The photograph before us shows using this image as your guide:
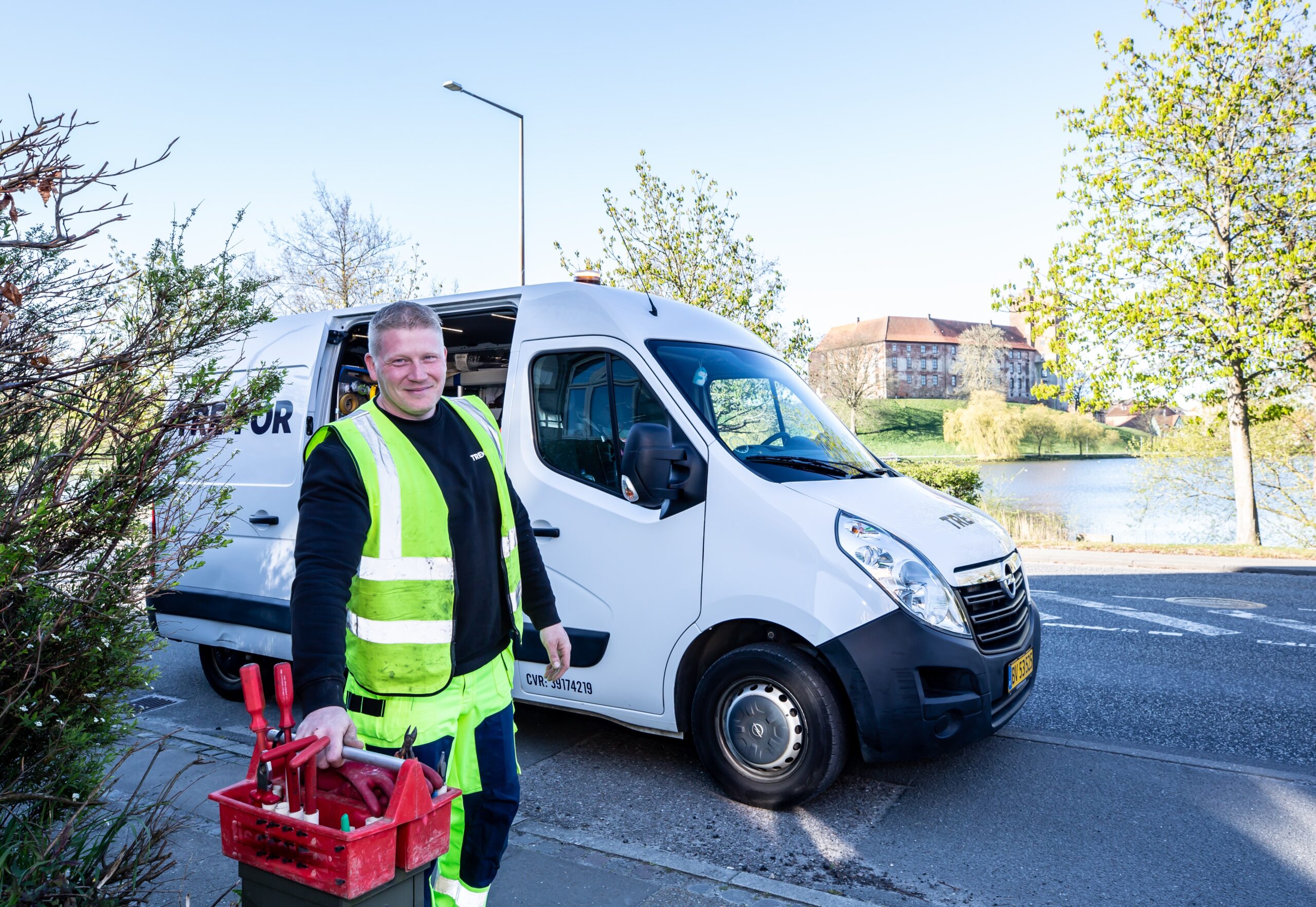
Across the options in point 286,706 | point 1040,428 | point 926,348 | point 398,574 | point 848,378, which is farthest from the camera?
point 926,348

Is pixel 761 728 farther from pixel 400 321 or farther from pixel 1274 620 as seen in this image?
pixel 1274 620

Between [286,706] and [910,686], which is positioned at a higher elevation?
[286,706]

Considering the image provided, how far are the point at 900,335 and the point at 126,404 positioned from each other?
129m

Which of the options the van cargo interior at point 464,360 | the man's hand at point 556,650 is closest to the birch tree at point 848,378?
the van cargo interior at point 464,360

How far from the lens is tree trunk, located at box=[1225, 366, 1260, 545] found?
15.0 metres

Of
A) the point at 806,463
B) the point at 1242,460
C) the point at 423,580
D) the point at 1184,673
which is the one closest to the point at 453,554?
the point at 423,580

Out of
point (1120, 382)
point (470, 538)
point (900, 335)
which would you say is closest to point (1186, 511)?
point (1120, 382)

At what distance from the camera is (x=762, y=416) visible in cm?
447

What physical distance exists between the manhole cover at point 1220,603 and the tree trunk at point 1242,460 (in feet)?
23.6

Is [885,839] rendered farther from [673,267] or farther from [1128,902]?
[673,267]

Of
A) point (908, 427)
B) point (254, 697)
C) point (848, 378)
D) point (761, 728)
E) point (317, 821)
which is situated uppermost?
point (848, 378)

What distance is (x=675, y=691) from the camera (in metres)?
4.06

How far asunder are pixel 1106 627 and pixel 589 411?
558 cm

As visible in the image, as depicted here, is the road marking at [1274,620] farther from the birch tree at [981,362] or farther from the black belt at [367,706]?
the birch tree at [981,362]
